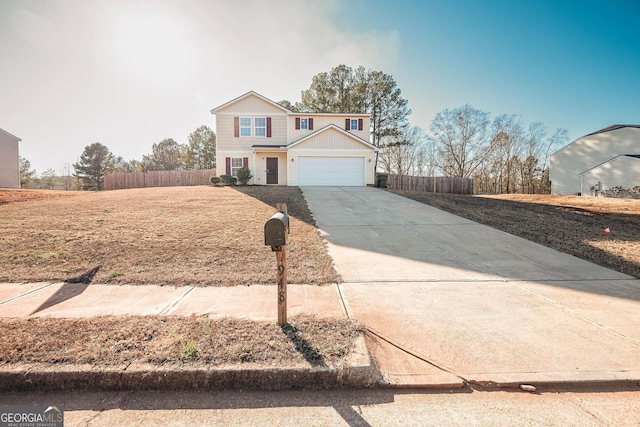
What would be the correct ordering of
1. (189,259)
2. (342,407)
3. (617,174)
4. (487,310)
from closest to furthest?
(342,407)
(487,310)
(189,259)
(617,174)

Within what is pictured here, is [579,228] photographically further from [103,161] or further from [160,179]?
[103,161]

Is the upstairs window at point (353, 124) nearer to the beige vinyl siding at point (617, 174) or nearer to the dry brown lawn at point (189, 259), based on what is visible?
the dry brown lawn at point (189, 259)

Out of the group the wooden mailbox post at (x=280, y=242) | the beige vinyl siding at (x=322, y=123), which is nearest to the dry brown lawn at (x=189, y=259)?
the wooden mailbox post at (x=280, y=242)

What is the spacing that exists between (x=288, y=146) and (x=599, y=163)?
27.1 meters

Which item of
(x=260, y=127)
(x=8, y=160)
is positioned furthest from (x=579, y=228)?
(x=8, y=160)

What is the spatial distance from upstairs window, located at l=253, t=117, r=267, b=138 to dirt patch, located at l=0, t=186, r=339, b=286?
43.6ft

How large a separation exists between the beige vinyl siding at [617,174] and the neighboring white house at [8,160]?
47905 mm

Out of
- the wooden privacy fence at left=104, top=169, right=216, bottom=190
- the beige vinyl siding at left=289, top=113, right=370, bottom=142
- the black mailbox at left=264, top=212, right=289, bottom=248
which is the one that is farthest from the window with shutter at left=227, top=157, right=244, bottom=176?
the black mailbox at left=264, top=212, right=289, bottom=248

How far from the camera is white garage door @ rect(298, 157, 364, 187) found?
1950 centimetres

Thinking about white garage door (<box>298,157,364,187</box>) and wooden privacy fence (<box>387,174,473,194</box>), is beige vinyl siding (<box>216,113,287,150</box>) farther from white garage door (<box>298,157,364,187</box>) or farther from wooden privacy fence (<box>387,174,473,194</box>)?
wooden privacy fence (<box>387,174,473,194</box>)

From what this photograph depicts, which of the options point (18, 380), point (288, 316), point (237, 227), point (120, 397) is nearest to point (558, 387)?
point (288, 316)

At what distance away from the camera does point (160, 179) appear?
2573cm

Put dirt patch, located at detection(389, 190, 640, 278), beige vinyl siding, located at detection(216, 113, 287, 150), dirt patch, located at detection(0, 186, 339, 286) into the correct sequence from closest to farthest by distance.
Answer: dirt patch, located at detection(0, 186, 339, 286) < dirt patch, located at detection(389, 190, 640, 278) < beige vinyl siding, located at detection(216, 113, 287, 150)

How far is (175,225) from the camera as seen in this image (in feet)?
24.7
